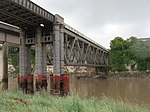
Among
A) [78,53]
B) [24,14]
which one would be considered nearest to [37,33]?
[24,14]

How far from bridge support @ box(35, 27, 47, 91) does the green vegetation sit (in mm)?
51702

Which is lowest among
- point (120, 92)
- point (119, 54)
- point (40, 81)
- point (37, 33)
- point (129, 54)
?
point (120, 92)

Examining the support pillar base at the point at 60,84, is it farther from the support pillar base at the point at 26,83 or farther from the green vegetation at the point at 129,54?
the green vegetation at the point at 129,54

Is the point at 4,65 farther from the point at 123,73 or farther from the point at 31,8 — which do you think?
the point at 123,73

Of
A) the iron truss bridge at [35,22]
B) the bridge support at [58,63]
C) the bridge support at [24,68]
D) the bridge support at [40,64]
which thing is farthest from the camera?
the bridge support at [24,68]

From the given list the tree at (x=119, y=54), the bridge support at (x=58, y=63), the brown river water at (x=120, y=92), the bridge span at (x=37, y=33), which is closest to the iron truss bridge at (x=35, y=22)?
the bridge span at (x=37, y=33)

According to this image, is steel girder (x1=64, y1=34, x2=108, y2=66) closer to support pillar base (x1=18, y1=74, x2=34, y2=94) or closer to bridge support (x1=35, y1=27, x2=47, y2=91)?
bridge support (x1=35, y1=27, x2=47, y2=91)

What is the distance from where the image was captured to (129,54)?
93250 mm

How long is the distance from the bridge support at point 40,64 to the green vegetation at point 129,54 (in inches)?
2035

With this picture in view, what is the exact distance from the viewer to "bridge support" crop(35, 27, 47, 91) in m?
43.2

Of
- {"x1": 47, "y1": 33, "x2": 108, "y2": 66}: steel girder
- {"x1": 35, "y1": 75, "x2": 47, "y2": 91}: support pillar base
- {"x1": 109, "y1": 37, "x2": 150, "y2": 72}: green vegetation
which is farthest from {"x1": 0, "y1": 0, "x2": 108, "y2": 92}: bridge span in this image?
{"x1": 109, "y1": 37, "x2": 150, "y2": 72}: green vegetation

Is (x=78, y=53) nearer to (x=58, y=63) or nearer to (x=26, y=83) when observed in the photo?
(x=58, y=63)

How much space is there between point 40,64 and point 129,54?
53.4 meters

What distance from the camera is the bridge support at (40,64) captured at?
43.2 meters
